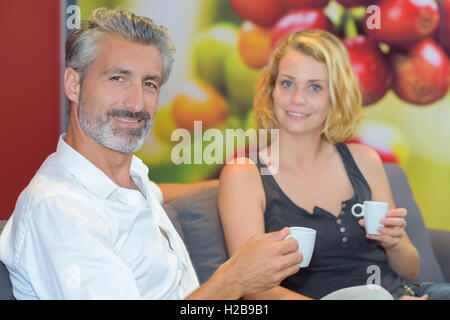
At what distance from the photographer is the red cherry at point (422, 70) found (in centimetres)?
330

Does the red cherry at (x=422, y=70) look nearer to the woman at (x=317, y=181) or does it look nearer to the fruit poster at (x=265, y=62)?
the fruit poster at (x=265, y=62)

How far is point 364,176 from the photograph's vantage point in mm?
1955

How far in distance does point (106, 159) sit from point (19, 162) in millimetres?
1608

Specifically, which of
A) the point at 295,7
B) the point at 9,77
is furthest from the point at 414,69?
the point at 9,77

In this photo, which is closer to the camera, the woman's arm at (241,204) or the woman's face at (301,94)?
the woman's arm at (241,204)

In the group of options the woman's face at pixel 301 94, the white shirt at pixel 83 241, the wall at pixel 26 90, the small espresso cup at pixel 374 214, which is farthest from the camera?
the wall at pixel 26 90

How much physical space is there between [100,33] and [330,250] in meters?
0.97

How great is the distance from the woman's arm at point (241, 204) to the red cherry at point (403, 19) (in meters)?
1.95

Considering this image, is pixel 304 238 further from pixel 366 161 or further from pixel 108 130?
pixel 366 161

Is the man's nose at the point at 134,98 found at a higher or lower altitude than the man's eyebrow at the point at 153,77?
lower

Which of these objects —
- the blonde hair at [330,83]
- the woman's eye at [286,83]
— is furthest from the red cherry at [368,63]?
the woman's eye at [286,83]

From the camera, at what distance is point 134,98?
1303 mm

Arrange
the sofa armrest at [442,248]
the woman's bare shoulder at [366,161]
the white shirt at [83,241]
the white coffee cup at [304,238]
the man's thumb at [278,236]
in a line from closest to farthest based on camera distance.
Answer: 1. the white shirt at [83,241]
2. the man's thumb at [278,236]
3. the white coffee cup at [304,238]
4. the woman's bare shoulder at [366,161]
5. the sofa armrest at [442,248]

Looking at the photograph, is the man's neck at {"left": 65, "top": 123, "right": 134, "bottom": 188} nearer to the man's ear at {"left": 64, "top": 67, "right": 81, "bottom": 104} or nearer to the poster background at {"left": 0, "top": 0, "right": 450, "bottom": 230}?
the man's ear at {"left": 64, "top": 67, "right": 81, "bottom": 104}
